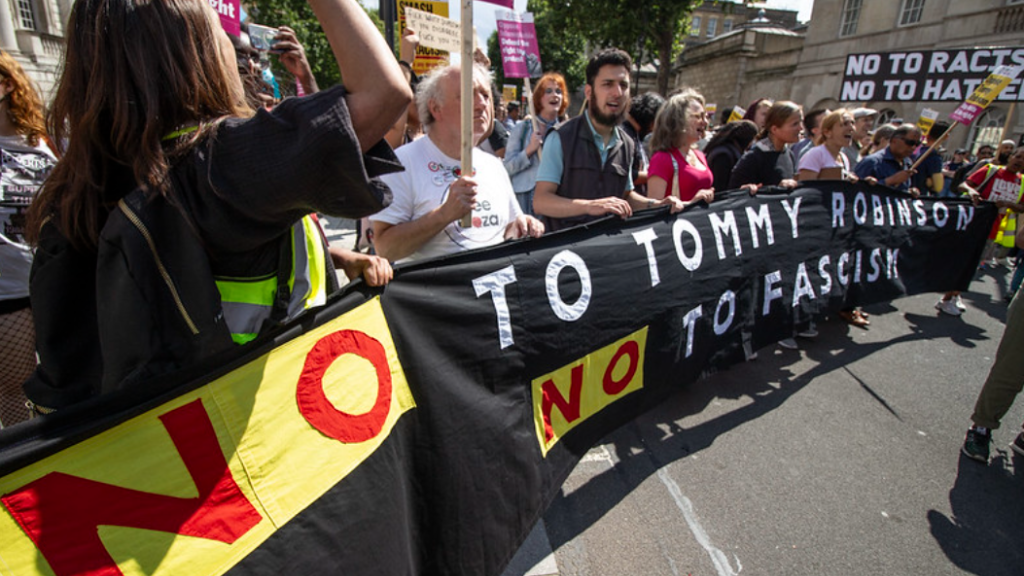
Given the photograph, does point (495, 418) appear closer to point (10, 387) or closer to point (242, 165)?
point (242, 165)

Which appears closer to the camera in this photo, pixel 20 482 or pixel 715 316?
pixel 20 482

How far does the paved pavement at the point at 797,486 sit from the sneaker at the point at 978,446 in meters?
0.06

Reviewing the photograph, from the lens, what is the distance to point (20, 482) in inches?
36.3

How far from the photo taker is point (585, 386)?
2.22 meters

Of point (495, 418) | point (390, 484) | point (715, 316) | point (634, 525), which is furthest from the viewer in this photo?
point (715, 316)

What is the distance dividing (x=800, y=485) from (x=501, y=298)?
6.81 ft

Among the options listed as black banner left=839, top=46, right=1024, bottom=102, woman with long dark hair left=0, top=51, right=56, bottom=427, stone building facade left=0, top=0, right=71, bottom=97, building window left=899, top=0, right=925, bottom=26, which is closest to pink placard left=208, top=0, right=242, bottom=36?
woman with long dark hair left=0, top=51, right=56, bottom=427

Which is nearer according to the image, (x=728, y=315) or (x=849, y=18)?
(x=728, y=315)

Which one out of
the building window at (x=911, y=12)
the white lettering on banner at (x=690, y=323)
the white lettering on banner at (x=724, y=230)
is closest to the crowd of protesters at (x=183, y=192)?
the white lettering on banner at (x=690, y=323)

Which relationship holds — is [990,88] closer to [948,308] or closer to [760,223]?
[948,308]

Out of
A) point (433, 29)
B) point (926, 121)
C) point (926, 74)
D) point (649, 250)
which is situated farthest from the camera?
point (926, 74)

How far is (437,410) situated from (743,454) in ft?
7.11

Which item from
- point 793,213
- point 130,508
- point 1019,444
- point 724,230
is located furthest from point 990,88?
point 130,508

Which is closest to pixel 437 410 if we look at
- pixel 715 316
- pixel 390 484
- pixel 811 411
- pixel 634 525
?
pixel 390 484
